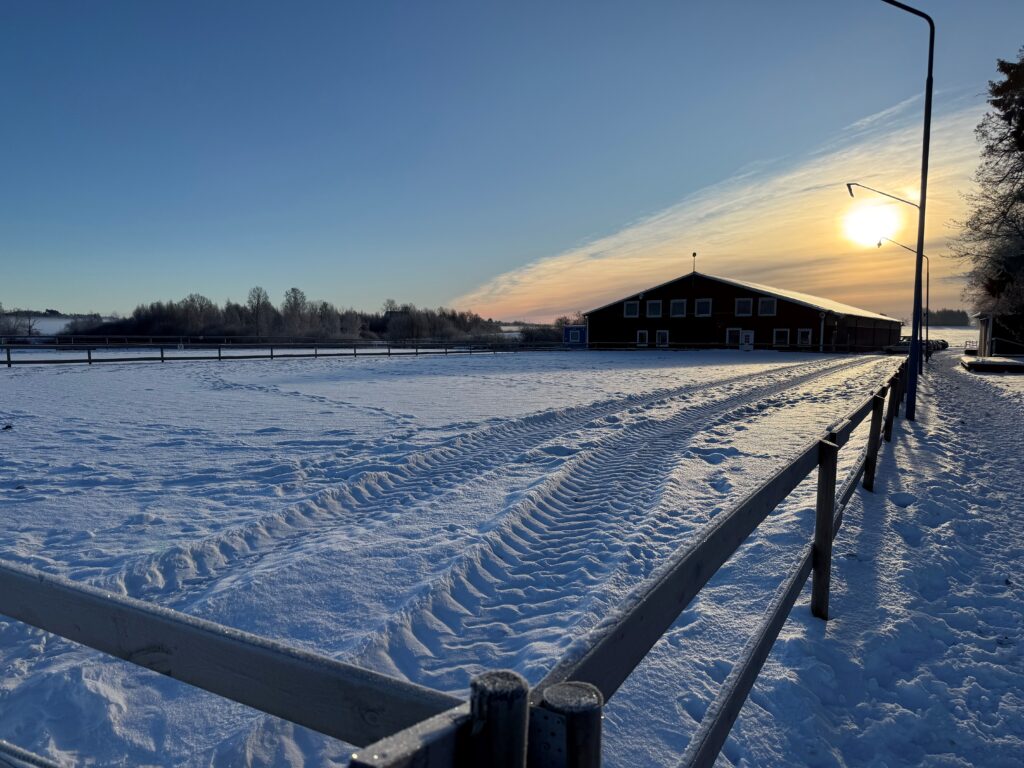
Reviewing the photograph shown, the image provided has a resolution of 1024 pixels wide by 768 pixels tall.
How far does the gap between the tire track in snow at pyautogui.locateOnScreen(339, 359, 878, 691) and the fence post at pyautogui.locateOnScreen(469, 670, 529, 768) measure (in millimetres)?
2475

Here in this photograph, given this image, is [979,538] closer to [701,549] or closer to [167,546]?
[701,549]

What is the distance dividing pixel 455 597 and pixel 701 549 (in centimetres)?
269

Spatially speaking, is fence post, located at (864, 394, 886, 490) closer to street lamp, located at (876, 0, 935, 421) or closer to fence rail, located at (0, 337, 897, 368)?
street lamp, located at (876, 0, 935, 421)

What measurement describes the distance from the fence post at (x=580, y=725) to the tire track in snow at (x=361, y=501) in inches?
162

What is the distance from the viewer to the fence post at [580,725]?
1.04m

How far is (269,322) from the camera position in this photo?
322 feet

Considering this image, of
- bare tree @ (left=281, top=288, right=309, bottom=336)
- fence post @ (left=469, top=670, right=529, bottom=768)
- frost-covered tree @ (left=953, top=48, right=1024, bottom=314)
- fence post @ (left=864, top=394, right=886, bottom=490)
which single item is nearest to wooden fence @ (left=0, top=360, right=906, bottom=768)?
fence post @ (left=469, top=670, right=529, bottom=768)

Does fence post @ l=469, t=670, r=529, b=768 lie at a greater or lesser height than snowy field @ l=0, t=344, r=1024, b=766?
greater

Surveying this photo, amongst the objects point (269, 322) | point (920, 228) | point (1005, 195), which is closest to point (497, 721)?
point (920, 228)

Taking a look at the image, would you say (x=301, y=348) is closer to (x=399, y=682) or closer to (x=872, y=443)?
(x=872, y=443)

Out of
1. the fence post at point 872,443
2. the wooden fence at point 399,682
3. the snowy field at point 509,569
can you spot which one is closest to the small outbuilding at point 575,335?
the snowy field at point 509,569

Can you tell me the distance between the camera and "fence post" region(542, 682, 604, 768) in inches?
40.8

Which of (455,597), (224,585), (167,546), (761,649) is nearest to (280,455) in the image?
(167,546)

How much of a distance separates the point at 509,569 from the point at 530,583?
0.97 ft
